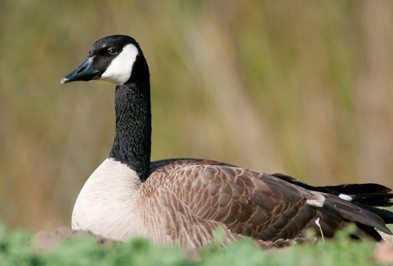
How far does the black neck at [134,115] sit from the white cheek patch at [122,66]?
5 cm

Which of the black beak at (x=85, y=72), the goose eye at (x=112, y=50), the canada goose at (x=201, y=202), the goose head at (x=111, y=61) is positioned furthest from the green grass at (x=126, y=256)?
the goose eye at (x=112, y=50)

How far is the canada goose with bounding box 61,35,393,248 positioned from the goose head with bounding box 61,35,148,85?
0.03 ft

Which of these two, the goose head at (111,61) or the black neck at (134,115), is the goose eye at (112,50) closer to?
the goose head at (111,61)

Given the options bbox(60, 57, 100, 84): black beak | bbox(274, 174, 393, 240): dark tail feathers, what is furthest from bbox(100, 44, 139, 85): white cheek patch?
bbox(274, 174, 393, 240): dark tail feathers

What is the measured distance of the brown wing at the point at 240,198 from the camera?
732cm

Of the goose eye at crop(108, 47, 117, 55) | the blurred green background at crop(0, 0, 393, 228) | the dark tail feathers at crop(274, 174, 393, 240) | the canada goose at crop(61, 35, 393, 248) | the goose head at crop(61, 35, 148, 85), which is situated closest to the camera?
the canada goose at crop(61, 35, 393, 248)

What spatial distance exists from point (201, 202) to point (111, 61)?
57.6 inches

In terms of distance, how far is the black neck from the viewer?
8.19m

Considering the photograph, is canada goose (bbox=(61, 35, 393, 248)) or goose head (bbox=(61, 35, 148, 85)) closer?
canada goose (bbox=(61, 35, 393, 248))

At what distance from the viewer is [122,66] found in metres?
8.15

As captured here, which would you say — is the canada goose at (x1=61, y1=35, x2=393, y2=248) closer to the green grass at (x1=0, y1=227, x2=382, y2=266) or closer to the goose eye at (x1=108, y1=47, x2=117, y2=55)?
the goose eye at (x1=108, y1=47, x2=117, y2=55)

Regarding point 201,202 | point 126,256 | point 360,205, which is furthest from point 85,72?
point 126,256

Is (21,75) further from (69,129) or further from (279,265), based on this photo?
(279,265)

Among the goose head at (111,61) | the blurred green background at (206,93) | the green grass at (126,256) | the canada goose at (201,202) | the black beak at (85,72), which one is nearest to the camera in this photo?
the green grass at (126,256)
